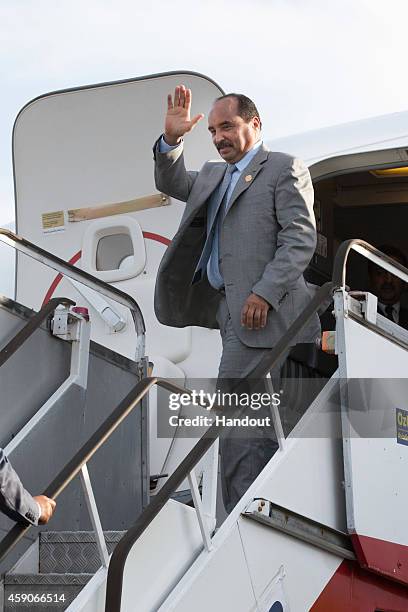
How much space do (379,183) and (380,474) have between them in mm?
3621

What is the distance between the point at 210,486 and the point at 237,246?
1.28m

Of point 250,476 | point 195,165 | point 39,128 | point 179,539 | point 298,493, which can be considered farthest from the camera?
point 39,128

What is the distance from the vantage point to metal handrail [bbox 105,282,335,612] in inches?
155

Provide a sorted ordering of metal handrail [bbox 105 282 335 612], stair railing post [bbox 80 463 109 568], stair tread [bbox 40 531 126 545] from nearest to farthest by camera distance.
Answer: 1. metal handrail [bbox 105 282 335 612]
2. stair railing post [bbox 80 463 109 568]
3. stair tread [bbox 40 531 126 545]

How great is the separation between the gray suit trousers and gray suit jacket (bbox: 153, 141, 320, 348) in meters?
0.07

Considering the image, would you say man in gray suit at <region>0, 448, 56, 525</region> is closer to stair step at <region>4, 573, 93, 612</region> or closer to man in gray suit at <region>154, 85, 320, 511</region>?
stair step at <region>4, 573, 93, 612</region>

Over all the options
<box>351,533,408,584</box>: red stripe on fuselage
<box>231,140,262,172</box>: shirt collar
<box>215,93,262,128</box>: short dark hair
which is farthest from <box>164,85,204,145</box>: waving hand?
<box>351,533,408,584</box>: red stripe on fuselage

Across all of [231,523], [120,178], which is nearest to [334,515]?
[231,523]

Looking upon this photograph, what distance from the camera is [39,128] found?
7.89 m

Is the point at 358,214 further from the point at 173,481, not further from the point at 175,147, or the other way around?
the point at 173,481

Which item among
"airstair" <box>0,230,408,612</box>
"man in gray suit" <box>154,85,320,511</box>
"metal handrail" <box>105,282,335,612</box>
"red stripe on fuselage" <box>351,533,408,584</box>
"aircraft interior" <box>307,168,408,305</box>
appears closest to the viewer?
"metal handrail" <box>105,282,335,612</box>

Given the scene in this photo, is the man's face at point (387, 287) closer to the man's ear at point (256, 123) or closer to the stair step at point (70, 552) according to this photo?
the man's ear at point (256, 123)

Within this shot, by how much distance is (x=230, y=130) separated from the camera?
18.0ft

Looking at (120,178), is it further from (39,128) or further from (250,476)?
(250,476)
